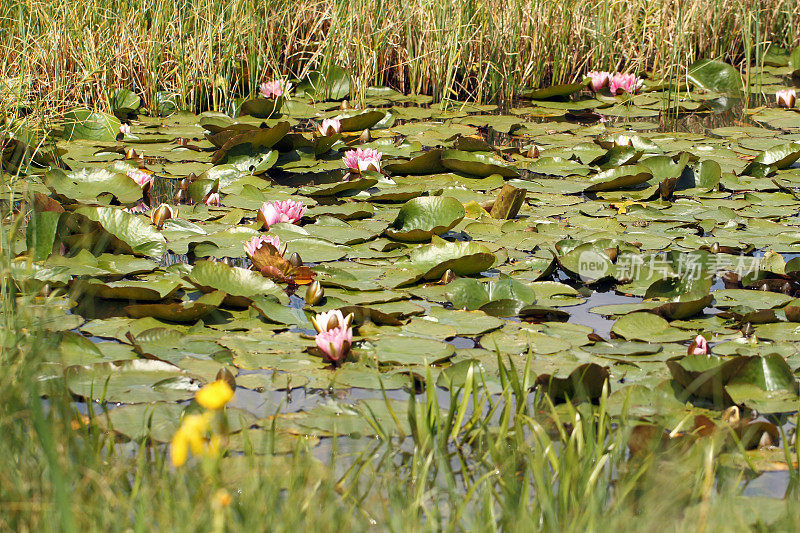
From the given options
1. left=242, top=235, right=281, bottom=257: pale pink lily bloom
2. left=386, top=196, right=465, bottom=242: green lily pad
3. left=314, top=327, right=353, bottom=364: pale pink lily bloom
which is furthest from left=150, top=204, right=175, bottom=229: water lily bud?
left=314, top=327, right=353, bottom=364: pale pink lily bloom

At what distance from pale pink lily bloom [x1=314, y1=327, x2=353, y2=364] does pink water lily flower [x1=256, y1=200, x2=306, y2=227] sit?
1.20 m

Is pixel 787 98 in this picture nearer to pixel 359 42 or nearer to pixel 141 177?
pixel 359 42

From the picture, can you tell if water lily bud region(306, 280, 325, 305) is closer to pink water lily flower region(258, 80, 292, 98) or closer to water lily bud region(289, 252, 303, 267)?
water lily bud region(289, 252, 303, 267)

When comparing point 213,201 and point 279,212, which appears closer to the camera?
point 279,212

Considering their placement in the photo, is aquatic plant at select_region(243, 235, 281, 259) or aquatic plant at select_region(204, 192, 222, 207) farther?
aquatic plant at select_region(204, 192, 222, 207)

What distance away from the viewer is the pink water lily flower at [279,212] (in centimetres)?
334

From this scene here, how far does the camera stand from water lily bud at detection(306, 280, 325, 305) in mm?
2619

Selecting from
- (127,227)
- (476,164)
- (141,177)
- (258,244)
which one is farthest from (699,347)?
(141,177)

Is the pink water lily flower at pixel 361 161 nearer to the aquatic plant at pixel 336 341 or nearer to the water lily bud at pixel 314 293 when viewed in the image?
the water lily bud at pixel 314 293

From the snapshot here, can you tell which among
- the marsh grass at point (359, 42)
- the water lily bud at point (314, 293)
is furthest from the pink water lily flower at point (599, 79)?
the water lily bud at point (314, 293)

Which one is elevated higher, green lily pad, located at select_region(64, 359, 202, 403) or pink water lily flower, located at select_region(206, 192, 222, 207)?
pink water lily flower, located at select_region(206, 192, 222, 207)

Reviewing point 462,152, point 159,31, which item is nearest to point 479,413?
point 462,152

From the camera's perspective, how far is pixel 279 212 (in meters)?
3.36

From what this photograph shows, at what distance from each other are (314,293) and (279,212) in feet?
2.74
